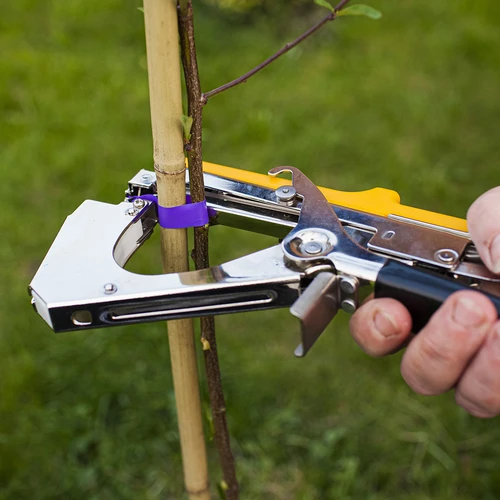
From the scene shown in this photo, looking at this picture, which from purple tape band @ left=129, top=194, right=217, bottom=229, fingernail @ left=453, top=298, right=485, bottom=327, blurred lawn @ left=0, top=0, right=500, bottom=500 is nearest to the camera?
fingernail @ left=453, top=298, right=485, bottom=327

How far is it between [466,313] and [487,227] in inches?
7.7

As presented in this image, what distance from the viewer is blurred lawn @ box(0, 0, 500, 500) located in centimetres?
173

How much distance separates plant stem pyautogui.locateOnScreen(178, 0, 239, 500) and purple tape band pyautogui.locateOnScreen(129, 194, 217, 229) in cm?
1

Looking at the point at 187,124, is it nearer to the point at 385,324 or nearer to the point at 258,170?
the point at 385,324

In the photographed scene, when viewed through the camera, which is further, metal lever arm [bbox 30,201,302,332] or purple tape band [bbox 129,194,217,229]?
purple tape band [bbox 129,194,217,229]

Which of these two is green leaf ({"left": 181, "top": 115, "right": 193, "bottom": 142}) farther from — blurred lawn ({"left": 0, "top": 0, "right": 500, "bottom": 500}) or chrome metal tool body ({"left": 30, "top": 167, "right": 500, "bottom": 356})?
blurred lawn ({"left": 0, "top": 0, "right": 500, "bottom": 500})

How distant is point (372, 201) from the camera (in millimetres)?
1020

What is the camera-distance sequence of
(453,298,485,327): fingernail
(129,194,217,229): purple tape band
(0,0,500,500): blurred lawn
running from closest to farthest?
1. (453,298,485,327): fingernail
2. (129,194,217,229): purple tape band
3. (0,0,500,500): blurred lawn

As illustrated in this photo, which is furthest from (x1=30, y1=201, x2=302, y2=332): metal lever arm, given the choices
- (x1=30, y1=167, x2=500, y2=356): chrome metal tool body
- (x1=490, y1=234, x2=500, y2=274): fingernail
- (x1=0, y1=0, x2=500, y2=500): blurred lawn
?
(x1=0, y1=0, x2=500, y2=500): blurred lawn

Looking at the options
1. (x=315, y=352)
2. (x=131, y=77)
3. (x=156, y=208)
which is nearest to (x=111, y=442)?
(x=315, y=352)

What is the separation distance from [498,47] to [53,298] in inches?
114

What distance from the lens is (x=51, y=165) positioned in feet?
8.55

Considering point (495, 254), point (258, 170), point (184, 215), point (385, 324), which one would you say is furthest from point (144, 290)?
point (258, 170)

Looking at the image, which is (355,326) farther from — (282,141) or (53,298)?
(282,141)
